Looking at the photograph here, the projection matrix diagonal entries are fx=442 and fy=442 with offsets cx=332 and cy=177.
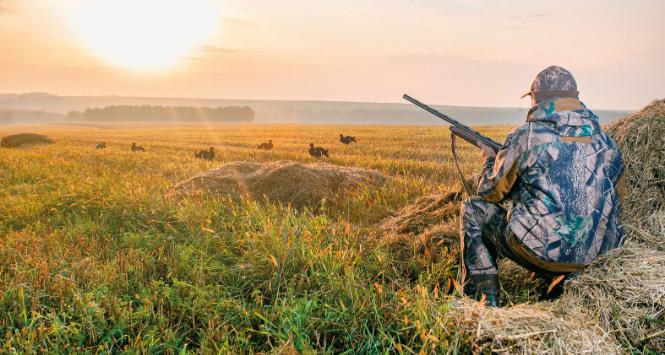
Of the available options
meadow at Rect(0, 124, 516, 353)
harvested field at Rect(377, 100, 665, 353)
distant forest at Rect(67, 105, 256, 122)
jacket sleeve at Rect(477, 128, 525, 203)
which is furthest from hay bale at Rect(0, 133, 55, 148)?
distant forest at Rect(67, 105, 256, 122)

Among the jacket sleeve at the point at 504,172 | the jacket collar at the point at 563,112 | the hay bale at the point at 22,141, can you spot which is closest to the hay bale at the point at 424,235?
the jacket sleeve at the point at 504,172

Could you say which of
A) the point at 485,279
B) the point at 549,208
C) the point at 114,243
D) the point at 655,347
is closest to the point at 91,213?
the point at 114,243

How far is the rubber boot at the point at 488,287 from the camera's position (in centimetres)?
405

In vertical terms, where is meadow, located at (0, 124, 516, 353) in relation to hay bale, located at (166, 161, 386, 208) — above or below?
below

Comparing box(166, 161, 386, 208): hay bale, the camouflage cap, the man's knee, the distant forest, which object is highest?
the distant forest

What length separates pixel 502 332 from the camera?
3053 millimetres

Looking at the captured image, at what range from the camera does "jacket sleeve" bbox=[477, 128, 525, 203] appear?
3.77m

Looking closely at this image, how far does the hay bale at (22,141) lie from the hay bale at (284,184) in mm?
23403

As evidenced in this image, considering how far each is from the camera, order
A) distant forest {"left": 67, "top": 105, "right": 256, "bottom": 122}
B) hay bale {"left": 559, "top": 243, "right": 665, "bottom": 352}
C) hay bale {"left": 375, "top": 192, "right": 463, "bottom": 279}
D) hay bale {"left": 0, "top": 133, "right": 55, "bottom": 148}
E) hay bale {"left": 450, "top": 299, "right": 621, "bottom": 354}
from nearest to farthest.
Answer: hay bale {"left": 450, "top": 299, "right": 621, "bottom": 354}
hay bale {"left": 559, "top": 243, "right": 665, "bottom": 352}
hay bale {"left": 375, "top": 192, "right": 463, "bottom": 279}
hay bale {"left": 0, "top": 133, "right": 55, "bottom": 148}
distant forest {"left": 67, "top": 105, "right": 256, "bottom": 122}

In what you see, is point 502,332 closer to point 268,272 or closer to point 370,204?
point 268,272

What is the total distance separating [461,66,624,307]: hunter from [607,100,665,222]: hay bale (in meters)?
1.05

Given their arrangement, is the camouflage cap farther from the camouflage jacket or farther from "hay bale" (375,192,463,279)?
"hay bale" (375,192,463,279)

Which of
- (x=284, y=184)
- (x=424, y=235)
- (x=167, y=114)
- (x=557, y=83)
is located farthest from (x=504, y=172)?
(x=167, y=114)

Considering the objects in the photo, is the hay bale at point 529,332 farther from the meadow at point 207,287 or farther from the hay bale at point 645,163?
the hay bale at point 645,163
